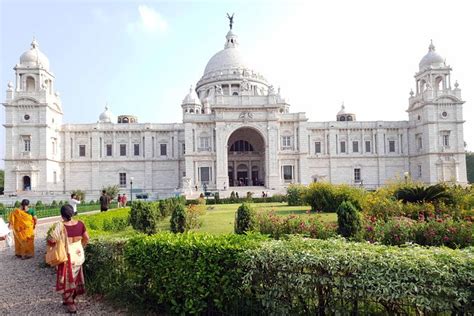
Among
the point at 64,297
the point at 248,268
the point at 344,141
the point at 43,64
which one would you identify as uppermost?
the point at 43,64

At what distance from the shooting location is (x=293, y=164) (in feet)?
152

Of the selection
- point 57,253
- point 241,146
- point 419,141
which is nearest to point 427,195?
point 57,253

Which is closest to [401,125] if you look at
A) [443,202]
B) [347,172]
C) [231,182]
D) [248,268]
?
[347,172]

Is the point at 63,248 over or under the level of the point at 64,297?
over

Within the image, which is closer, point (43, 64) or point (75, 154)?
point (43, 64)

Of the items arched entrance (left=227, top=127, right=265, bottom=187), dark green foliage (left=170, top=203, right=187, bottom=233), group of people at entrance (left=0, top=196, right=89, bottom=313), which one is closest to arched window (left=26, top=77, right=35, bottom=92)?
arched entrance (left=227, top=127, right=265, bottom=187)

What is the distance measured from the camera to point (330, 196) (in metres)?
18.5

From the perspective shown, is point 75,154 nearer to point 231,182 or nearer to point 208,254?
point 231,182

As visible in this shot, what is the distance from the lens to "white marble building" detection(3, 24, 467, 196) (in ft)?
142

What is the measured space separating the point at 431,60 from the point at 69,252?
5360cm

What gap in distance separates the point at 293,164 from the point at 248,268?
41.4m

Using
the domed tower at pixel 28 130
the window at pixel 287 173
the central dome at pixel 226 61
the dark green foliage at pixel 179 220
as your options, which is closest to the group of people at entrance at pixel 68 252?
the dark green foliage at pixel 179 220

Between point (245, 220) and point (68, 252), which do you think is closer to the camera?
point (68, 252)

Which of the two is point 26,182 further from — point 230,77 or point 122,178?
point 230,77
